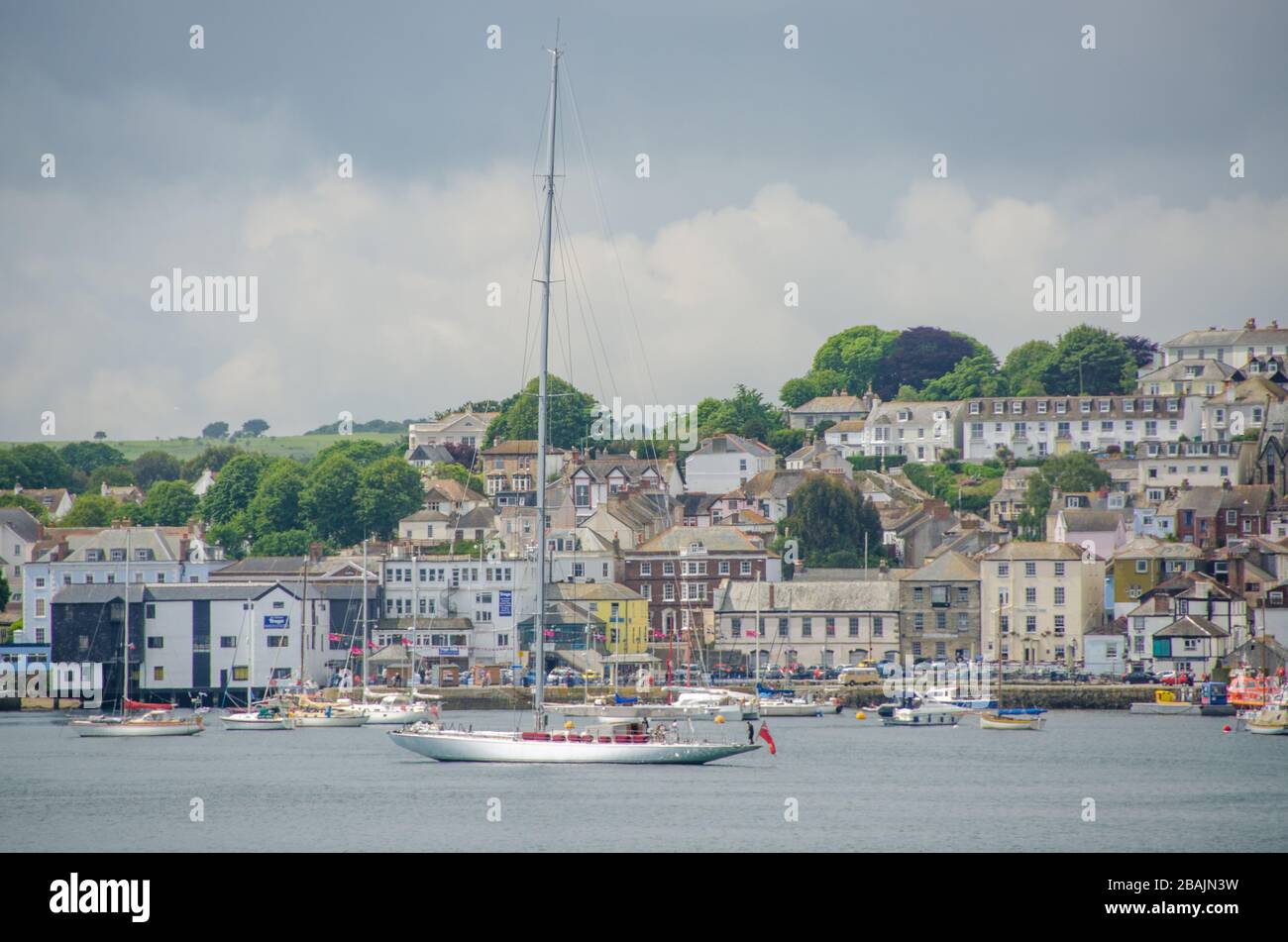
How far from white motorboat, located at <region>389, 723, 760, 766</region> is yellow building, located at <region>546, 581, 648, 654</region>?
43.6 meters

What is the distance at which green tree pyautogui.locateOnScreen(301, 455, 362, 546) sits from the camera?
131500mm

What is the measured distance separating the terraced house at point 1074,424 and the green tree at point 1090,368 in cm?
1319

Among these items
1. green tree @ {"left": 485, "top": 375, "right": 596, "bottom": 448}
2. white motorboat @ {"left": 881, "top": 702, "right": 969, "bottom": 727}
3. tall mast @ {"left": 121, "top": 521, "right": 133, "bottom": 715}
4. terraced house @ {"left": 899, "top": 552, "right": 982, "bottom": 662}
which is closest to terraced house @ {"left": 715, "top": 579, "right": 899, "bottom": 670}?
terraced house @ {"left": 899, "top": 552, "right": 982, "bottom": 662}

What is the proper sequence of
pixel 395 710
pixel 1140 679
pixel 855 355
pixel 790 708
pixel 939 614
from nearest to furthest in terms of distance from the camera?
pixel 395 710 → pixel 790 708 → pixel 1140 679 → pixel 939 614 → pixel 855 355

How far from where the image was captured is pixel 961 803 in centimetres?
4769

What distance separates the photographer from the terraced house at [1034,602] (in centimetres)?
9294

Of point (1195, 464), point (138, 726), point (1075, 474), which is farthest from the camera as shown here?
point (1195, 464)

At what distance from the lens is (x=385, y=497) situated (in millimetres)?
133125

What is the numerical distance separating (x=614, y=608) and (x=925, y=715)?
75.5ft

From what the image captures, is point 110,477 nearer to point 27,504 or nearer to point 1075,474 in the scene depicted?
point 27,504

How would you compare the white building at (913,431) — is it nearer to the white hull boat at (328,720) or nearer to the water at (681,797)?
the white hull boat at (328,720)

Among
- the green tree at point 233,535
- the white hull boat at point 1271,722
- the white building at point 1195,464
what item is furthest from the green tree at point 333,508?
the white hull boat at point 1271,722

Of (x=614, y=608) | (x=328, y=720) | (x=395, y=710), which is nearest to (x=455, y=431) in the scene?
(x=614, y=608)

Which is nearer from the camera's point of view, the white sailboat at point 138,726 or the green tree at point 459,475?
the white sailboat at point 138,726
